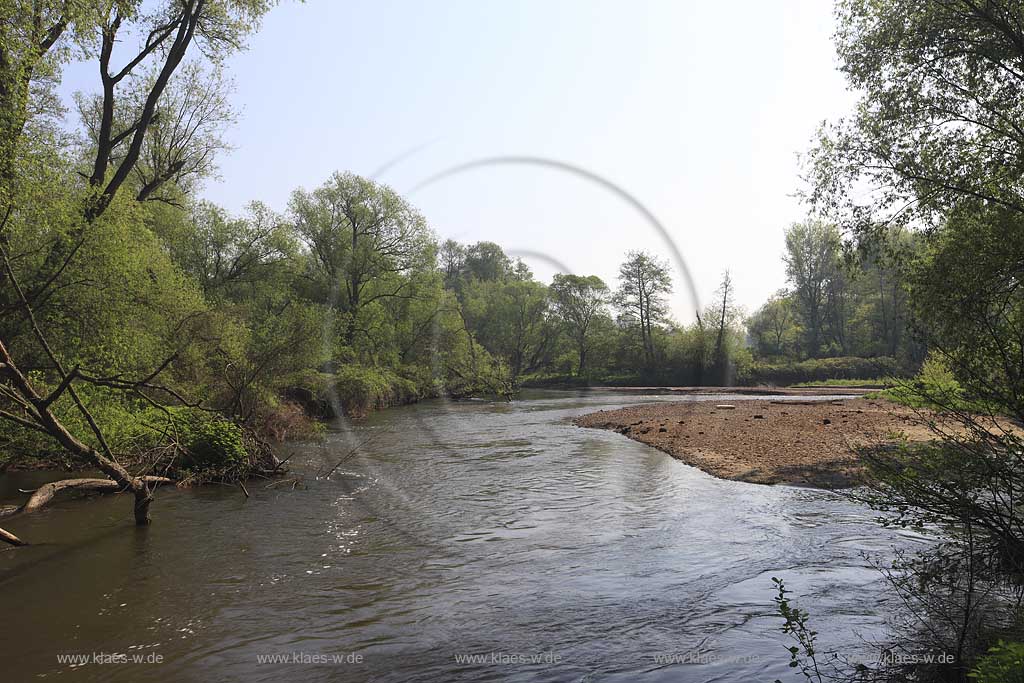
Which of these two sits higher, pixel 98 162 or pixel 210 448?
pixel 98 162

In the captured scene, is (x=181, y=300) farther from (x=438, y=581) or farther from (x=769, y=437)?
(x=769, y=437)

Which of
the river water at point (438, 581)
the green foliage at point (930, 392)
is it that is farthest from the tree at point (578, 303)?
the green foliage at point (930, 392)

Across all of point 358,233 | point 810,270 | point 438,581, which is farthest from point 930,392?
point 810,270

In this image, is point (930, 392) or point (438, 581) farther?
point (438, 581)

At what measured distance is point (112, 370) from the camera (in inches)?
712

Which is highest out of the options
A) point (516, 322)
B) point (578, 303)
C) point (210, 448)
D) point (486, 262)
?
point (486, 262)

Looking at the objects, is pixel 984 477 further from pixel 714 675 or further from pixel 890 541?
pixel 890 541

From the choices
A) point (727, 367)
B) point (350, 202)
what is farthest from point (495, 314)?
point (350, 202)

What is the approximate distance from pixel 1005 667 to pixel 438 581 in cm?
734

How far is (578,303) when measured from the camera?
88.0 m

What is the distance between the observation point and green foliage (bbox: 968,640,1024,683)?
4.23 m

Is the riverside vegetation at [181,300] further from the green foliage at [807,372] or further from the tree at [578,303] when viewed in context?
the tree at [578,303]

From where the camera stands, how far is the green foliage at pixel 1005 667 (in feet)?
13.9

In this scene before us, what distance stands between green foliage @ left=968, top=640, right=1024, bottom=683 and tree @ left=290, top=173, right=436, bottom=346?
160 ft
